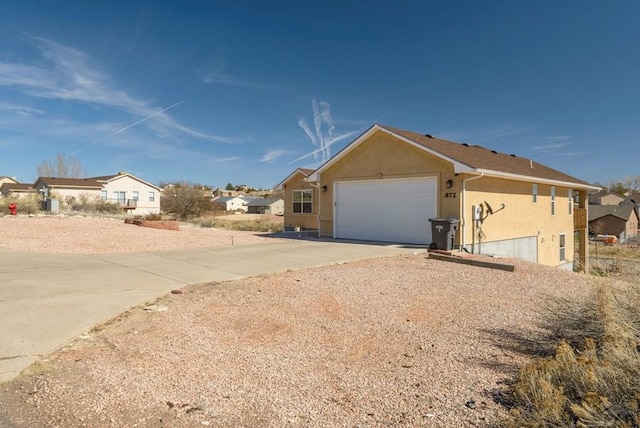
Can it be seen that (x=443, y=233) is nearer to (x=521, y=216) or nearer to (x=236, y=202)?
(x=521, y=216)

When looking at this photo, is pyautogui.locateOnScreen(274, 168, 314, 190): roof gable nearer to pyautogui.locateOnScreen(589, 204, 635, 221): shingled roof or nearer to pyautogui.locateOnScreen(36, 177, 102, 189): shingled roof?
pyautogui.locateOnScreen(36, 177, 102, 189): shingled roof

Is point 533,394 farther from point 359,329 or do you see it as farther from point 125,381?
point 125,381

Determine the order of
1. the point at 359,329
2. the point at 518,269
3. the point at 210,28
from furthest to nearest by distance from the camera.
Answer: the point at 210,28
the point at 518,269
the point at 359,329

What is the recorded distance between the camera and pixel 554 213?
20938 mm

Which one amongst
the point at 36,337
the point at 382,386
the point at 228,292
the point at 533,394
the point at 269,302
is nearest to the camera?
the point at 533,394

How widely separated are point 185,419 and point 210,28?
1777 centimetres

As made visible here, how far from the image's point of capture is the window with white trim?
24562 millimetres

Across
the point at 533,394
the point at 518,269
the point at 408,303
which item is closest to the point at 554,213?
the point at 518,269

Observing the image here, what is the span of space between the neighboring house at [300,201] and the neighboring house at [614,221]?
4838cm

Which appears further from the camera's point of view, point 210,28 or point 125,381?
point 210,28

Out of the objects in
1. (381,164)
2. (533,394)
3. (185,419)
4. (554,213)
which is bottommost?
(185,419)

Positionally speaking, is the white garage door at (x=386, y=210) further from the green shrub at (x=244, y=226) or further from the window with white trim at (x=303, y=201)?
the green shrub at (x=244, y=226)

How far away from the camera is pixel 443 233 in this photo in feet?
43.9

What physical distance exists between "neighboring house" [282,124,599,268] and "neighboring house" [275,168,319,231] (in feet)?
18.1
